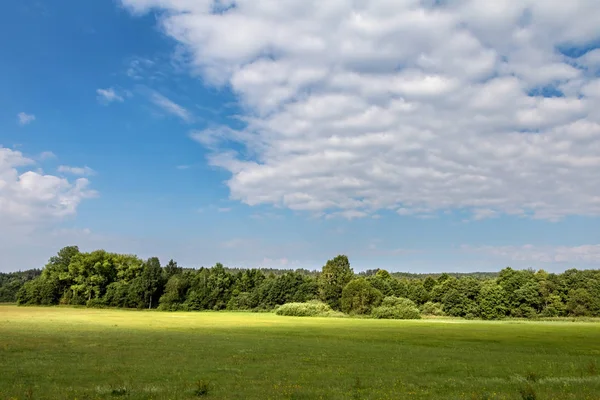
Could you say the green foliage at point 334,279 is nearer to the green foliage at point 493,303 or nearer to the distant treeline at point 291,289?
the distant treeline at point 291,289

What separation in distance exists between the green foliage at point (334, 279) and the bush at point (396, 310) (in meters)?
22.6

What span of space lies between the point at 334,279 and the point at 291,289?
16628mm

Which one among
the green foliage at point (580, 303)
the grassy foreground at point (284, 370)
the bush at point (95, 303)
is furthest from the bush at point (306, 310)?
the grassy foreground at point (284, 370)

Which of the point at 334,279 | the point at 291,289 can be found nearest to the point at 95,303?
the point at 291,289

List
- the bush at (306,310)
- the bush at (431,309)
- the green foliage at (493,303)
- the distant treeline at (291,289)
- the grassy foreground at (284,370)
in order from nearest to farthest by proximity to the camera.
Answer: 1. the grassy foreground at (284,370)
2. the bush at (306,310)
3. the green foliage at (493,303)
4. the distant treeline at (291,289)
5. the bush at (431,309)

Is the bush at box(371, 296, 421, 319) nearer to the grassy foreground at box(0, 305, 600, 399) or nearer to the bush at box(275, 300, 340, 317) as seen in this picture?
the bush at box(275, 300, 340, 317)

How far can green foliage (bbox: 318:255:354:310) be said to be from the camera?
142 m

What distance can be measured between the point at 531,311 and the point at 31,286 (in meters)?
162

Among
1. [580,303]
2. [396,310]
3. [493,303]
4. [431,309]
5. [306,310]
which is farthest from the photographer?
[431,309]

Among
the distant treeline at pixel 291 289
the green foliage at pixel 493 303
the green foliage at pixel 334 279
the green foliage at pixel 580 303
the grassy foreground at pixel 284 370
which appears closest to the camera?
the grassy foreground at pixel 284 370

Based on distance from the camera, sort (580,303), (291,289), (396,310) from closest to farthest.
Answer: (396,310), (580,303), (291,289)

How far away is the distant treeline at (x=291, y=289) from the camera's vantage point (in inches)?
5094

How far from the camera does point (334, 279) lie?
14438cm

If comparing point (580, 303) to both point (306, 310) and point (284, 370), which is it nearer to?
point (306, 310)
